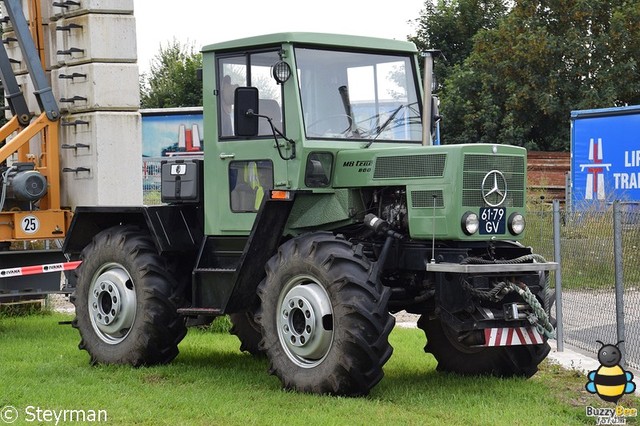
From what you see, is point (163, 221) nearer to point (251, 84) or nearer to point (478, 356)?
point (251, 84)

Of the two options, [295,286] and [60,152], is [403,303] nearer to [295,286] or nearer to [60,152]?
[295,286]

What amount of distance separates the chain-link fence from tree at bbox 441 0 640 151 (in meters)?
24.6

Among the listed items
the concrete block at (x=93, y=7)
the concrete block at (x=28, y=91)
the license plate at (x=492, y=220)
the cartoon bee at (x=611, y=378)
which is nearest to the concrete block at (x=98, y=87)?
the concrete block at (x=28, y=91)

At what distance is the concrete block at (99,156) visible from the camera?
679 inches

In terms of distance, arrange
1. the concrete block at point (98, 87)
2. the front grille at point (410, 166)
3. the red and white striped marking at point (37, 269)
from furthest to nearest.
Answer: the concrete block at point (98, 87)
the red and white striped marking at point (37, 269)
the front grille at point (410, 166)

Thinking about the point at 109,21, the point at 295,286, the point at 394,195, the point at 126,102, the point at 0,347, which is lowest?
the point at 0,347

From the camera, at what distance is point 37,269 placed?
1545 cm

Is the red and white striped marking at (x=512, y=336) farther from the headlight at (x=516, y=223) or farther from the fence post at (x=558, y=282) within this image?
the fence post at (x=558, y=282)

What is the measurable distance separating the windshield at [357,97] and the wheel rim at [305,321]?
1.45 meters

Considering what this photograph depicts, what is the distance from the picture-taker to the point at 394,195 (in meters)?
10.7

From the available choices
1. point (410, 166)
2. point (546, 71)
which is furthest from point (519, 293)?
point (546, 71)

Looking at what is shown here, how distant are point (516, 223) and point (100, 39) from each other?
337 inches

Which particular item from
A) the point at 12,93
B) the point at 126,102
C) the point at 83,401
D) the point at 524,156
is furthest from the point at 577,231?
the point at 12,93

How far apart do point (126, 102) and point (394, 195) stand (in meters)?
7.62
